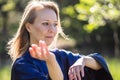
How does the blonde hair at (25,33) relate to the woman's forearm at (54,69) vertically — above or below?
above

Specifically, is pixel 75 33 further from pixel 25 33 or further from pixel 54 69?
pixel 54 69

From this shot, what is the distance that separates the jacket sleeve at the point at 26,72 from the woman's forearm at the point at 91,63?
378 mm

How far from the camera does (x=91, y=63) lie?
12.9 feet

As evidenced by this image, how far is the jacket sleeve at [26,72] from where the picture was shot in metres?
3.63

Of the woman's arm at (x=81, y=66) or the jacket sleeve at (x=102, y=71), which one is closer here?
the woman's arm at (x=81, y=66)

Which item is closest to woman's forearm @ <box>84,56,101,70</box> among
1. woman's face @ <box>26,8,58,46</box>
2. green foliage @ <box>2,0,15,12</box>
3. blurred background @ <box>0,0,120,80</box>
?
woman's face @ <box>26,8,58,46</box>

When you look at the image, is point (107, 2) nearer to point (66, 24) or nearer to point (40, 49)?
point (40, 49)

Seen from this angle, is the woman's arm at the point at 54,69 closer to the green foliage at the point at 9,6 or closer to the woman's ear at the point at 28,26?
the woman's ear at the point at 28,26

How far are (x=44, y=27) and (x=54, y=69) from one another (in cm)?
50

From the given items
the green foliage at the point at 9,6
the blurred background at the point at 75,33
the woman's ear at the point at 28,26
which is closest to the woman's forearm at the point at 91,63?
the woman's ear at the point at 28,26

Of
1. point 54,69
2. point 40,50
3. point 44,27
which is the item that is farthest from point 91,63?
point 40,50

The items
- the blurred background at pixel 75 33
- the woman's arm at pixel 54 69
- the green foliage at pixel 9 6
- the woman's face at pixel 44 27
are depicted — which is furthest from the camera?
the green foliage at pixel 9 6

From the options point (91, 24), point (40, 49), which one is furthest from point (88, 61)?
point (91, 24)

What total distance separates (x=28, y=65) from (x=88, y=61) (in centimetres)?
47
